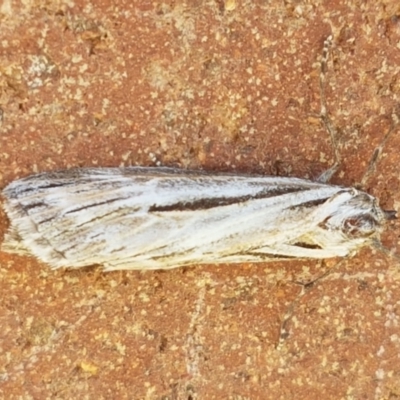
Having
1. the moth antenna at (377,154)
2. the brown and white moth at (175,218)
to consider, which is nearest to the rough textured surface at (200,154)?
the moth antenna at (377,154)

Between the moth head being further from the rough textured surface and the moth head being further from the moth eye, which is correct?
the rough textured surface

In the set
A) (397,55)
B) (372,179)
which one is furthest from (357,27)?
(372,179)

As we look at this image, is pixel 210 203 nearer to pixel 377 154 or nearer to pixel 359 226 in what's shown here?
pixel 359 226

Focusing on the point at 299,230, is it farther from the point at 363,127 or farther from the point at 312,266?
the point at 363,127

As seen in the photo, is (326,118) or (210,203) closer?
(210,203)

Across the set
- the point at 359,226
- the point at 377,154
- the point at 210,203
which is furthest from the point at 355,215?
the point at 210,203

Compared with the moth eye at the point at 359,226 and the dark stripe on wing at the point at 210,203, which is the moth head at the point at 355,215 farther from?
the dark stripe on wing at the point at 210,203

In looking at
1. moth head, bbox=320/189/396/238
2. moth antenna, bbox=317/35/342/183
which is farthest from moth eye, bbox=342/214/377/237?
moth antenna, bbox=317/35/342/183
